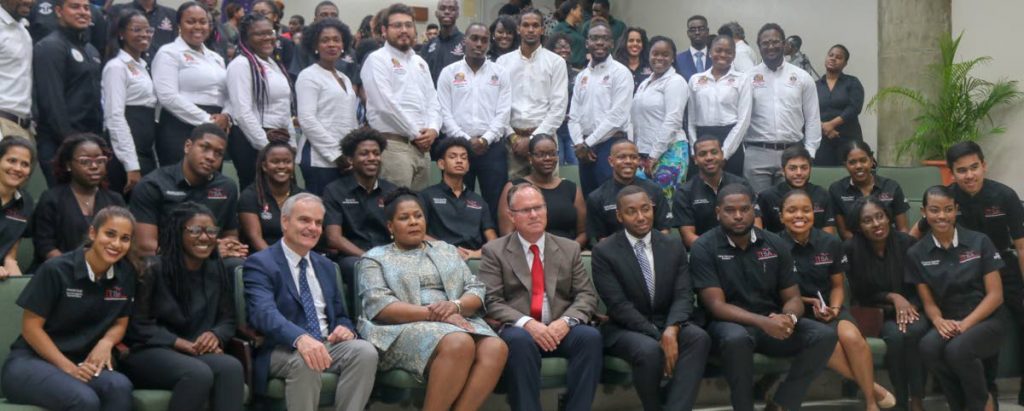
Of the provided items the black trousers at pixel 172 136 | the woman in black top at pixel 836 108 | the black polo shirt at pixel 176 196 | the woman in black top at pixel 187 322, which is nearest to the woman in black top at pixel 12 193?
the black polo shirt at pixel 176 196

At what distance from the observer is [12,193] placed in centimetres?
498

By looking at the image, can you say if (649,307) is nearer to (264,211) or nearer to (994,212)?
(264,211)

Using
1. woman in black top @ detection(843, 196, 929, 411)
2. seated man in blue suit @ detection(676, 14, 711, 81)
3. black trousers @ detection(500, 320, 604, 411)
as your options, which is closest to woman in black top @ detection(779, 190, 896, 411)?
woman in black top @ detection(843, 196, 929, 411)

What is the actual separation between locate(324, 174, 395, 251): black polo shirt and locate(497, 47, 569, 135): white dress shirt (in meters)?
1.23

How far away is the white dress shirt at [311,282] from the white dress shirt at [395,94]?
167 cm

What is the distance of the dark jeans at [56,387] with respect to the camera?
420cm

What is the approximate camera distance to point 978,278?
5.73 meters

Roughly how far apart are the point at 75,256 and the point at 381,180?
6.64 feet

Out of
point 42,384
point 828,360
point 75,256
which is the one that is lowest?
point 828,360

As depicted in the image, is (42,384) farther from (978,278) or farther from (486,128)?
(978,278)

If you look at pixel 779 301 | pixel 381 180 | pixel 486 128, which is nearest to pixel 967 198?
pixel 779 301

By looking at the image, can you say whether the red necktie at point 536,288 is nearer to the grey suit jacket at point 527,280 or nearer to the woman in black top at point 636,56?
the grey suit jacket at point 527,280

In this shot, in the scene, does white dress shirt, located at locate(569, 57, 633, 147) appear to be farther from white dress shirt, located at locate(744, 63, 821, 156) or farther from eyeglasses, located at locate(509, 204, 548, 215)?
eyeglasses, located at locate(509, 204, 548, 215)

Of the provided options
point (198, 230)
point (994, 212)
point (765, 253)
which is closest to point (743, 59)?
point (994, 212)
